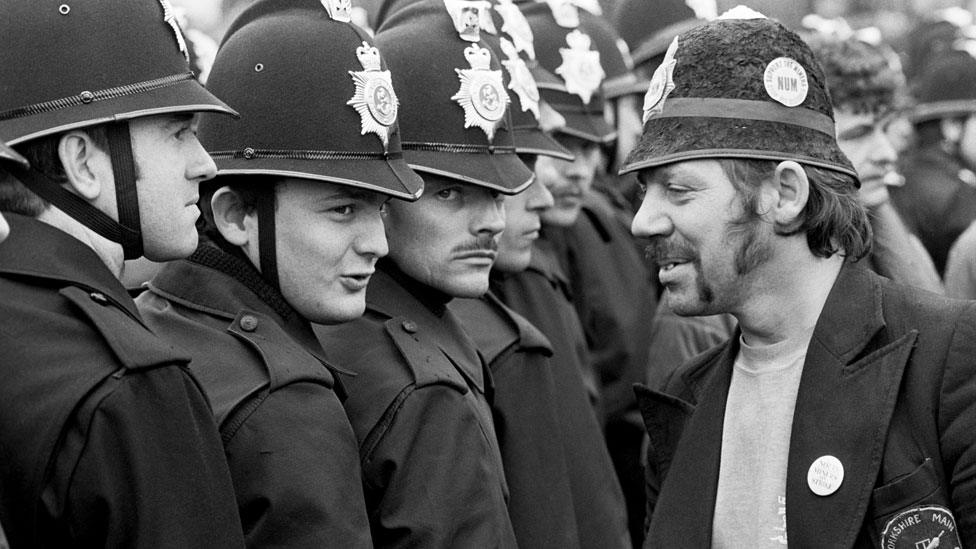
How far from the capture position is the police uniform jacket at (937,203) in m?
8.80

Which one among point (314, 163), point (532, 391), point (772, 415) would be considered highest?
point (314, 163)

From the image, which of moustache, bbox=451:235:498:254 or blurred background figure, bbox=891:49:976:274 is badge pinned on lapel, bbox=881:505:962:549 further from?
blurred background figure, bbox=891:49:976:274

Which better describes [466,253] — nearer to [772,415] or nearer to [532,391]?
[532,391]

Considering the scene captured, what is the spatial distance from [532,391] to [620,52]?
3.61m

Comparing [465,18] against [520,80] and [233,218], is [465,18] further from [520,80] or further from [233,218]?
[233,218]

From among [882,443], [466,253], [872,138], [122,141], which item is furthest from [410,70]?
[872,138]

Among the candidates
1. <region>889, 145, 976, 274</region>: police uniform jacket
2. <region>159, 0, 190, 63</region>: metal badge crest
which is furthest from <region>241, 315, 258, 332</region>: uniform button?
<region>889, 145, 976, 274</region>: police uniform jacket

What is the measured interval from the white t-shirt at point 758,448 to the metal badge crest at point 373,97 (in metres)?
1.20

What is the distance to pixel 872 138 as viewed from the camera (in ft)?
19.6

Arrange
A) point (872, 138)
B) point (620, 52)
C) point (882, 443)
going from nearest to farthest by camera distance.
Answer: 1. point (882, 443)
2. point (872, 138)
3. point (620, 52)

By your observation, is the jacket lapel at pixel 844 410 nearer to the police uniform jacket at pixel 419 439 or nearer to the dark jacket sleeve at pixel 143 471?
the police uniform jacket at pixel 419 439

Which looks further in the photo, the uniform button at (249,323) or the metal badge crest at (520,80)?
the metal badge crest at (520,80)

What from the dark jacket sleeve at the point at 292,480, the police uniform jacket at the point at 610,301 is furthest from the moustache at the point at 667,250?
the police uniform jacket at the point at 610,301

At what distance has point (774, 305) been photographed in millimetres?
3682
